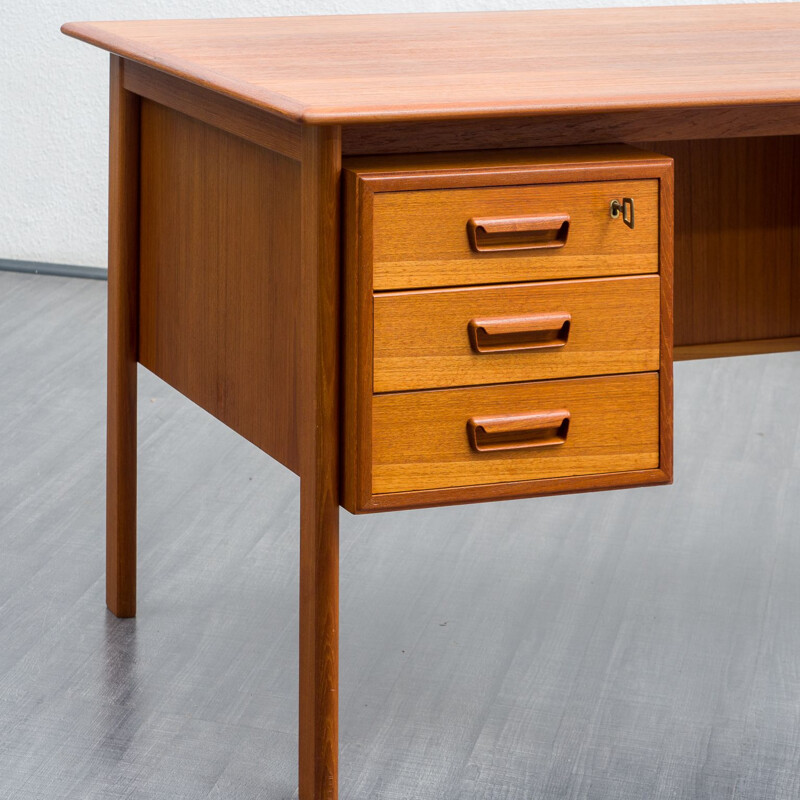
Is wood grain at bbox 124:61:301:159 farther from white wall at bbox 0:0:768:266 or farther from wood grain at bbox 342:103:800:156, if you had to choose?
white wall at bbox 0:0:768:266

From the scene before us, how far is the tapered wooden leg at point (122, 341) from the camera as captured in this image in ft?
6.89

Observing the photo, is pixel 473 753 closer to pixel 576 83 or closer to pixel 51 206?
pixel 576 83

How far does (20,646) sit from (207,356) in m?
0.52

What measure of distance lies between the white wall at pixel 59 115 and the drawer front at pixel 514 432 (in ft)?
8.99

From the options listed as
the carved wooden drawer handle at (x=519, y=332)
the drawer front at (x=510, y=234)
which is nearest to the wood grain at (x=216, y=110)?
the drawer front at (x=510, y=234)

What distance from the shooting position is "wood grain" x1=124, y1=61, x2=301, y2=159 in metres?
1.61

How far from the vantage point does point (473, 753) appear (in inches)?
73.2

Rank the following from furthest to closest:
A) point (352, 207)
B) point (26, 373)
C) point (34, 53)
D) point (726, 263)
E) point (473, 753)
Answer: point (34, 53)
point (26, 373)
point (726, 263)
point (473, 753)
point (352, 207)

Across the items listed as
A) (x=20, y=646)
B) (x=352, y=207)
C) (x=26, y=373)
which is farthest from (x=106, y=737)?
(x=26, y=373)

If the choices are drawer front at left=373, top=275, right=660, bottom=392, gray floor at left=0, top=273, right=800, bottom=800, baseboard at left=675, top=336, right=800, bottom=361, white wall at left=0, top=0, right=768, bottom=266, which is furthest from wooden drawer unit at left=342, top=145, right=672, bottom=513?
white wall at left=0, top=0, right=768, bottom=266

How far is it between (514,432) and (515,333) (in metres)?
0.11

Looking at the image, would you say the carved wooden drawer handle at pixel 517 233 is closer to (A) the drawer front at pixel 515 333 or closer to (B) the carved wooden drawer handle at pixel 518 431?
(A) the drawer front at pixel 515 333

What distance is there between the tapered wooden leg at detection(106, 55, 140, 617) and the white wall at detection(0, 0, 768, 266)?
7.20 ft

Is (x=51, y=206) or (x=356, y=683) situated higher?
(x=51, y=206)
